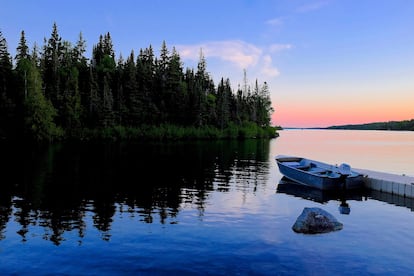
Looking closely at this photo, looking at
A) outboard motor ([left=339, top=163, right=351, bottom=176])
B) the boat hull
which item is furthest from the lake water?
outboard motor ([left=339, top=163, right=351, bottom=176])

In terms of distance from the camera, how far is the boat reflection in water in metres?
23.9

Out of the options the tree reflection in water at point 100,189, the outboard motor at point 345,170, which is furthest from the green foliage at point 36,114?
the outboard motor at point 345,170

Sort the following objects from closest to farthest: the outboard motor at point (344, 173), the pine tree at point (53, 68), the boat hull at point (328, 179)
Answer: the outboard motor at point (344, 173) → the boat hull at point (328, 179) → the pine tree at point (53, 68)

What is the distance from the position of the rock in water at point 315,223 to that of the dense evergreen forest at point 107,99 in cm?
6734

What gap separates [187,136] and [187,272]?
3475 inches

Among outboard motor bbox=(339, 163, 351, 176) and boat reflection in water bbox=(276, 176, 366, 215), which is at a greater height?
outboard motor bbox=(339, 163, 351, 176)

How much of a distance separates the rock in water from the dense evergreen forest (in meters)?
67.3

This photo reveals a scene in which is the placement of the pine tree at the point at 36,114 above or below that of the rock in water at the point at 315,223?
above

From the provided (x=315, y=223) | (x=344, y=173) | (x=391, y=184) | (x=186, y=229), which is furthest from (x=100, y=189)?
(x=391, y=184)

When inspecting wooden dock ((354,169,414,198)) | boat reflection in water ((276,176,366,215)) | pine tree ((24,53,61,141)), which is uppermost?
pine tree ((24,53,61,141))

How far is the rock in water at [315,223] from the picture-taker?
49.9 feet

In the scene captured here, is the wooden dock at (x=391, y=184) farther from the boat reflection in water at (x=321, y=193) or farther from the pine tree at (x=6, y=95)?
the pine tree at (x=6, y=95)

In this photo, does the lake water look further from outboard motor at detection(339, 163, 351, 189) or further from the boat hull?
outboard motor at detection(339, 163, 351, 189)

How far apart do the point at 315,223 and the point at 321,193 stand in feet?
37.8
